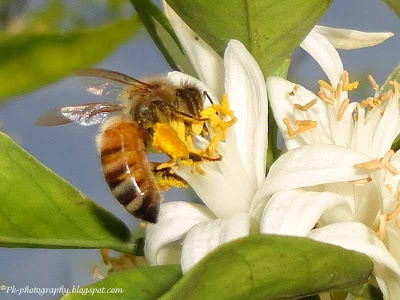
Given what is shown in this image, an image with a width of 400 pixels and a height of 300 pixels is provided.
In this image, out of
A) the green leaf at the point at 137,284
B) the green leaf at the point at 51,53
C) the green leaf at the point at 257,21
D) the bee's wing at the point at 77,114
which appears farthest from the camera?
the green leaf at the point at 51,53

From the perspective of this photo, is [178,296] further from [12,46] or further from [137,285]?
[12,46]

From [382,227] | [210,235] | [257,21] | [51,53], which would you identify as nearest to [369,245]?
[382,227]

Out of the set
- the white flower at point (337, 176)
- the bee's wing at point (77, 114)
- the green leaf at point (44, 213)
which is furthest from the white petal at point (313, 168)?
the bee's wing at point (77, 114)

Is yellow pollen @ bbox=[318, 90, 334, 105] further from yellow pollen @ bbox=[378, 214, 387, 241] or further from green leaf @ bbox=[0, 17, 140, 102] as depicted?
green leaf @ bbox=[0, 17, 140, 102]

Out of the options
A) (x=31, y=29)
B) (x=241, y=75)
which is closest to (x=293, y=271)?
(x=241, y=75)

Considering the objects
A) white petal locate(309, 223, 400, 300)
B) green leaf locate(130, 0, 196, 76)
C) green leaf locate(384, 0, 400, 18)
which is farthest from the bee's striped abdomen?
green leaf locate(384, 0, 400, 18)

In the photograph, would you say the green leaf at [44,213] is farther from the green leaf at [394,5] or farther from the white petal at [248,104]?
the green leaf at [394,5]
